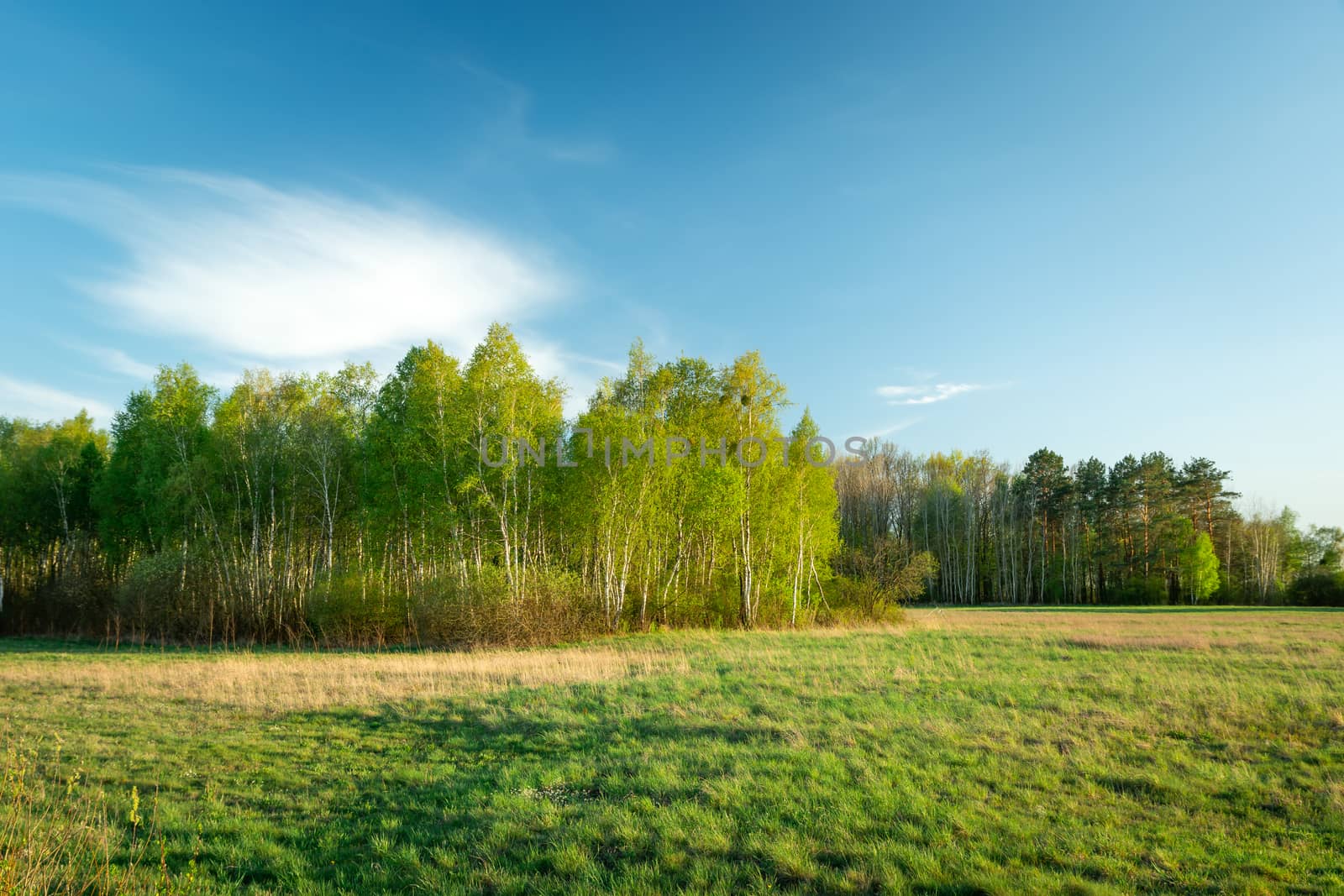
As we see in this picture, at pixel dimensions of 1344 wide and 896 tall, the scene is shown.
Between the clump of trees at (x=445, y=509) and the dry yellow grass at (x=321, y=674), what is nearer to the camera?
the dry yellow grass at (x=321, y=674)

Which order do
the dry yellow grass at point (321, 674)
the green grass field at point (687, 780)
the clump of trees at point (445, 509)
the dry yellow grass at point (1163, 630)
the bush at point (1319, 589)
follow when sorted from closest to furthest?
the green grass field at point (687, 780), the dry yellow grass at point (321, 674), the dry yellow grass at point (1163, 630), the clump of trees at point (445, 509), the bush at point (1319, 589)

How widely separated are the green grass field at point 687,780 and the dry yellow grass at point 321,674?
0.53 feet

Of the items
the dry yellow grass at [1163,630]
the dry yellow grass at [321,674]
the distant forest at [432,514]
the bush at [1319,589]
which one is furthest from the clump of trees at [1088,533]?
the dry yellow grass at [321,674]

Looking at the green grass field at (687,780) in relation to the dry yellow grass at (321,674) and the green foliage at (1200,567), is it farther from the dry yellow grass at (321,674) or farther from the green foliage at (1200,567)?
the green foliage at (1200,567)

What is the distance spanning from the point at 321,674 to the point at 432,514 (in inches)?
344

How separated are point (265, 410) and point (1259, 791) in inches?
1243

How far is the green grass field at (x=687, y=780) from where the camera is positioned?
5.10 m

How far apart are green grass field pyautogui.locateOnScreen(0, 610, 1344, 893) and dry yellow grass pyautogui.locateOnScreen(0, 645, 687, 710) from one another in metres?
0.16

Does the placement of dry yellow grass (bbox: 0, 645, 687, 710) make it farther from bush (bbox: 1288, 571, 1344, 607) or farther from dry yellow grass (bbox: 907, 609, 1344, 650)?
bush (bbox: 1288, 571, 1344, 607)

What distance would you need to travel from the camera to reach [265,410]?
27312mm

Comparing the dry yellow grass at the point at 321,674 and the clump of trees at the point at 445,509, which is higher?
the clump of trees at the point at 445,509

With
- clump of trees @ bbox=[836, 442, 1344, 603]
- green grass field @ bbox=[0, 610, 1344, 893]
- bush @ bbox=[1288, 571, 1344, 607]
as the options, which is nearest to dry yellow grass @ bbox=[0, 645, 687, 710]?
green grass field @ bbox=[0, 610, 1344, 893]

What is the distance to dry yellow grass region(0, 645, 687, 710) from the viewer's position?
1243cm

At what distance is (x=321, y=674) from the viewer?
1499cm
